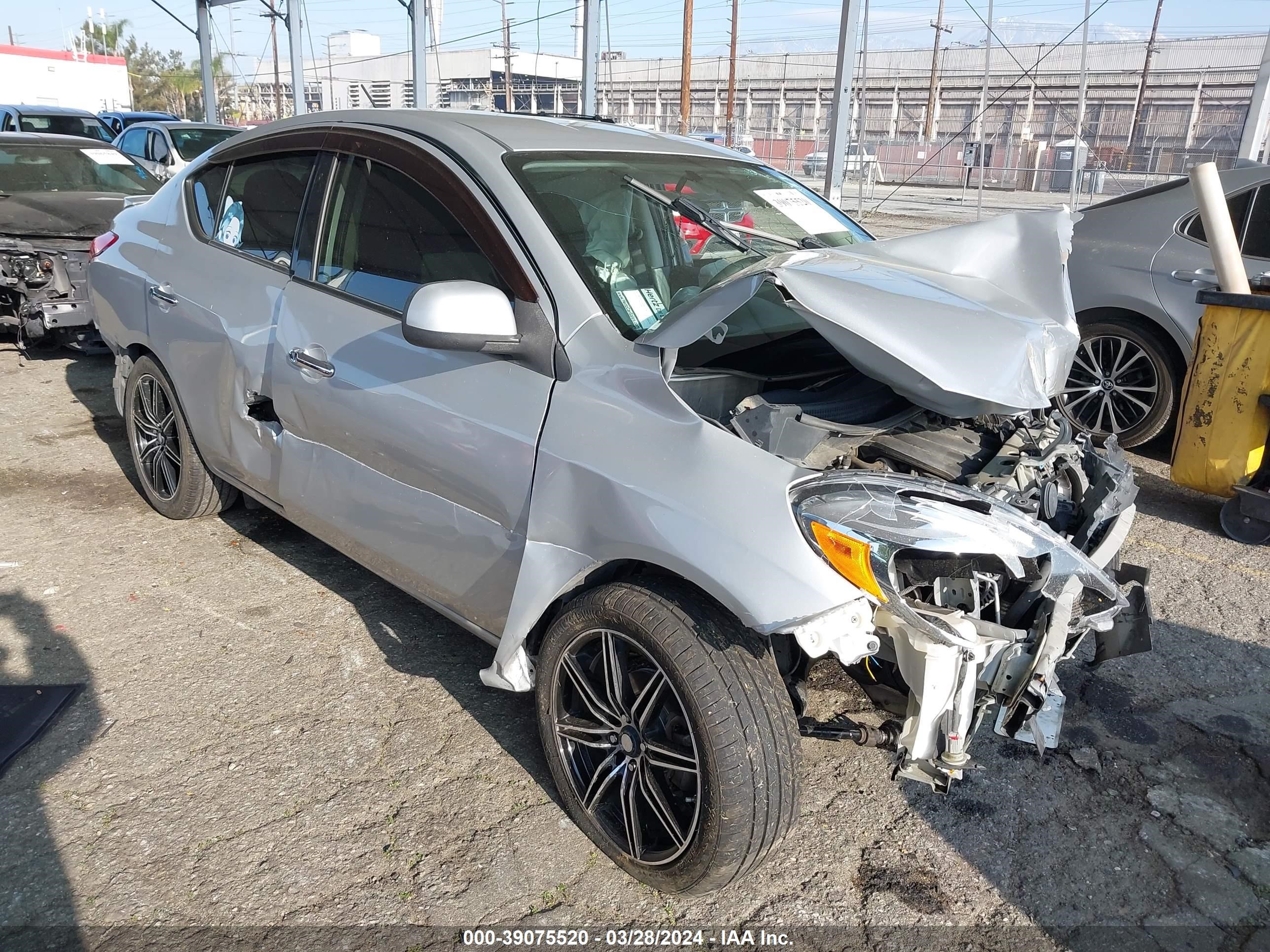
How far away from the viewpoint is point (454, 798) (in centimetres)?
288

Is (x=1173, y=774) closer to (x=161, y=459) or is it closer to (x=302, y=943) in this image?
(x=302, y=943)

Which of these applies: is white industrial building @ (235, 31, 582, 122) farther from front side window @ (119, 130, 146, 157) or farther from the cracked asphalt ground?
the cracked asphalt ground

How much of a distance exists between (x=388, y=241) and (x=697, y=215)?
1.01 metres

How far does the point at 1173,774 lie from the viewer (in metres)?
3.05

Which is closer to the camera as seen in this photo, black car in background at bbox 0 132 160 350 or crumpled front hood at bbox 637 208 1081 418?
crumpled front hood at bbox 637 208 1081 418

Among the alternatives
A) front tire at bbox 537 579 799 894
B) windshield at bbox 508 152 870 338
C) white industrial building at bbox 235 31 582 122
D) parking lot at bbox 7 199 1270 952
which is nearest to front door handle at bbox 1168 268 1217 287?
parking lot at bbox 7 199 1270 952

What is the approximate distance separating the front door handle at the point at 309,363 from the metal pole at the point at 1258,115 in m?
11.3

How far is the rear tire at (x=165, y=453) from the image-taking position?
434cm

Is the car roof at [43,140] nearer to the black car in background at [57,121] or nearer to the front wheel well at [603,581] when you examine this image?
the front wheel well at [603,581]

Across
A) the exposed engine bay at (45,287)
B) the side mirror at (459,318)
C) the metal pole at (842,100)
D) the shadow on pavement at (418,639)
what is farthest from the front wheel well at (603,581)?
Result: the metal pole at (842,100)

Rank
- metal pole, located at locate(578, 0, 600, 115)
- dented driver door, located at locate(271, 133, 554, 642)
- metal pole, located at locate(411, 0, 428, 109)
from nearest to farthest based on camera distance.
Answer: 1. dented driver door, located at locate(271, 133, 554, 642)
2. metal pole, located at locate(578, 0, 600, 115)
3. metal pole, located at locate(411, 0, 428, 109)

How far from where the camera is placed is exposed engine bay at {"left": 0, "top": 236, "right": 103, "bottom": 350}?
712 cm

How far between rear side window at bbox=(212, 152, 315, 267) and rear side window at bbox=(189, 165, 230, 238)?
46mm

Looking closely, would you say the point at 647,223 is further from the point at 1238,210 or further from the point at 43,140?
the point at 43,140
